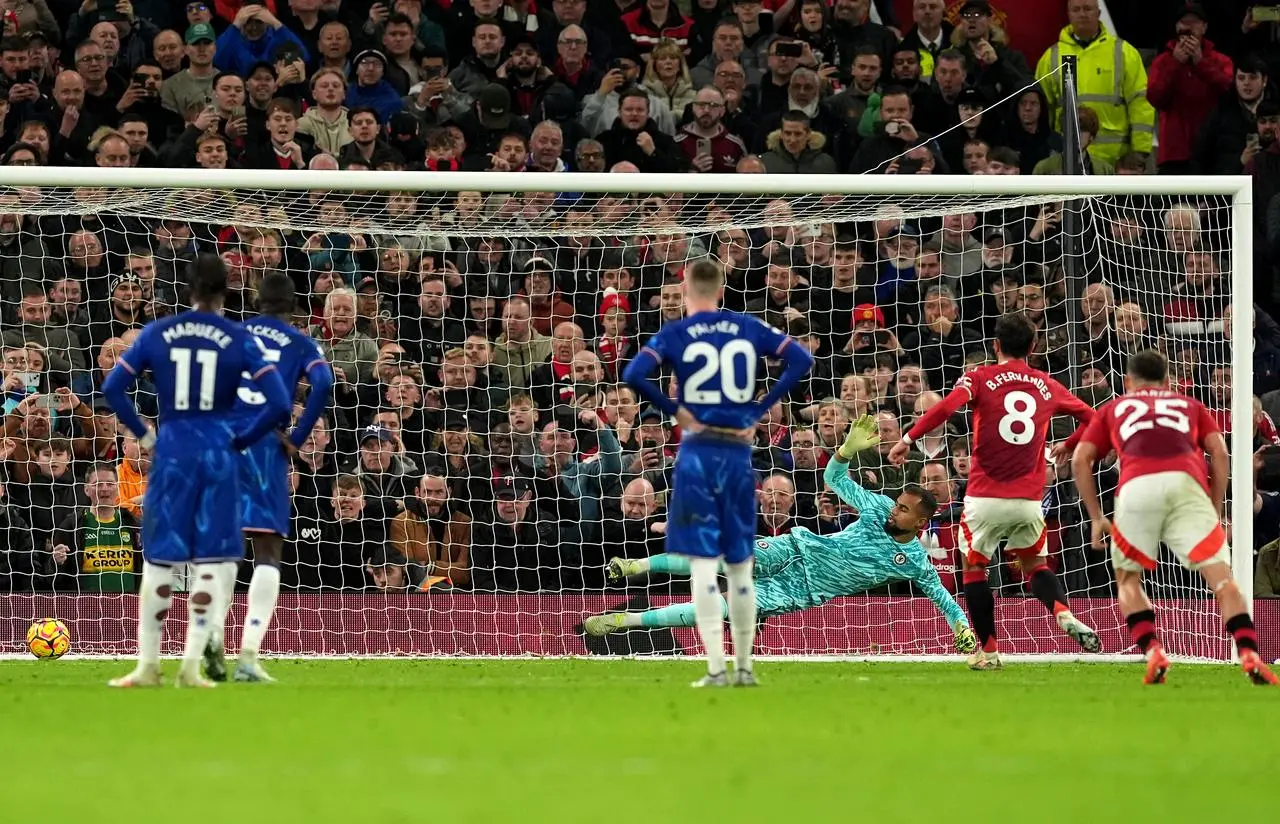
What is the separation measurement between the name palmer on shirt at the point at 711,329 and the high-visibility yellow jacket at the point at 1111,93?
29.7 feet

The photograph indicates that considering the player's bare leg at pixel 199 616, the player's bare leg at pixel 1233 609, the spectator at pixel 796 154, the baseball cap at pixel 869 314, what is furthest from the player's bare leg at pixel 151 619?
the spectator at pixel 796 154

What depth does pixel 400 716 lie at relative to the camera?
8.04m

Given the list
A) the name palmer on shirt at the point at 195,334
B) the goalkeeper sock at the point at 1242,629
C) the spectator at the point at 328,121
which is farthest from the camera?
the spectator at the point at 328,121

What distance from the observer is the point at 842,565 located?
514 inches

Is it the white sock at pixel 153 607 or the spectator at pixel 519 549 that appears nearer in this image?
the white sock at pixel 153 607

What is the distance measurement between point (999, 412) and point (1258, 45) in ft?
30.9

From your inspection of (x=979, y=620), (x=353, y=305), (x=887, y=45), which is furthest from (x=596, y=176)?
(x=887, y=45)

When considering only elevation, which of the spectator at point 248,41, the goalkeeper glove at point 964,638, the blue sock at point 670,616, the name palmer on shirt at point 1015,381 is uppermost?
the spectator at point 248,41

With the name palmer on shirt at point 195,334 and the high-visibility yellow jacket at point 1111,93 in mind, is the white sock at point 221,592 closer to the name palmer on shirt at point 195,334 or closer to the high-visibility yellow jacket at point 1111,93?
the name palmer on shirt at point 195,334

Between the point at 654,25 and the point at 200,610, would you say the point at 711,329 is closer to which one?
the point at 200,610

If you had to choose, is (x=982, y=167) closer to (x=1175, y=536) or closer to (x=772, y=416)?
(x=772, y=416)

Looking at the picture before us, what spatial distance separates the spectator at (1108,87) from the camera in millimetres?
17719

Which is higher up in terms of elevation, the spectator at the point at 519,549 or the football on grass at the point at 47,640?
the spectator at the point at 519,549

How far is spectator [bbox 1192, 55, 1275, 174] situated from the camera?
17.6 m
